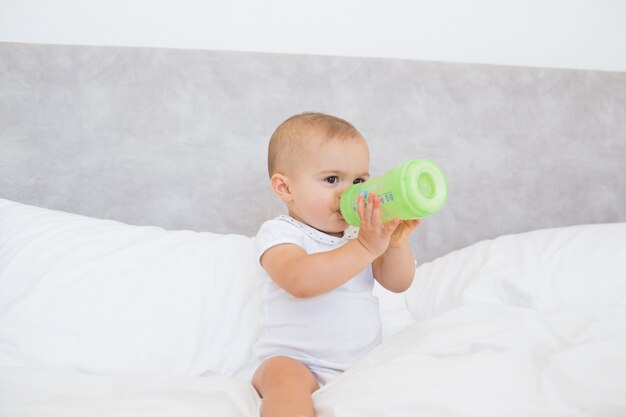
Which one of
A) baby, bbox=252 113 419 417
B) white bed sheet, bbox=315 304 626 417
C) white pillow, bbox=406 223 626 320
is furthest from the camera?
white pillow, bbox=406 223 626 320

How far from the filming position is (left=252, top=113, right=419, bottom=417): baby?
0.88 metres

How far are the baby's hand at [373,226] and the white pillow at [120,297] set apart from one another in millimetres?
386

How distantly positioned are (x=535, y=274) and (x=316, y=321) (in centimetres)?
54

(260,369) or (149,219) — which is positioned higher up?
(149,219)

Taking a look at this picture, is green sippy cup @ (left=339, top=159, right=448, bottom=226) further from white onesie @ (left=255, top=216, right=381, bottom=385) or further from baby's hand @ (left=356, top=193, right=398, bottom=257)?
white onesie @ (left=255, top=216, right=381, bottom=385)

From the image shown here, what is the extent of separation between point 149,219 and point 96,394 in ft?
2.22

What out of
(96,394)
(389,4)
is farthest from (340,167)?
(389,4)

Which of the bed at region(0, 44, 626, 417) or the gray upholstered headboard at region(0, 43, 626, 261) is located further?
the gray upholstered headboard at region(0, 43, 626, 261)

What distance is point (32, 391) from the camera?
2.55ft

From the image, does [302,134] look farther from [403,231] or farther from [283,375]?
[283,375]

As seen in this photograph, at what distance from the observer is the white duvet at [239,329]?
660 millimetres

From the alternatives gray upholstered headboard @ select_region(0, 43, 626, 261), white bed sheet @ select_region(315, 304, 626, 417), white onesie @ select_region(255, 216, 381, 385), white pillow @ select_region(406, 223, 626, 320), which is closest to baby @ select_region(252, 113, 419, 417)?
white onesie @ select_region(255, 216, 381, 385)

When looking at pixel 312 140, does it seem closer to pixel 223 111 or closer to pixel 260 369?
pixel 260 369

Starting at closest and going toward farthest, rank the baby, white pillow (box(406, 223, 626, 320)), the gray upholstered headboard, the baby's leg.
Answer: the baby's leg < the baby < white pillow (box(406, 223, 626, 320)) < the gray upholstered headboard
